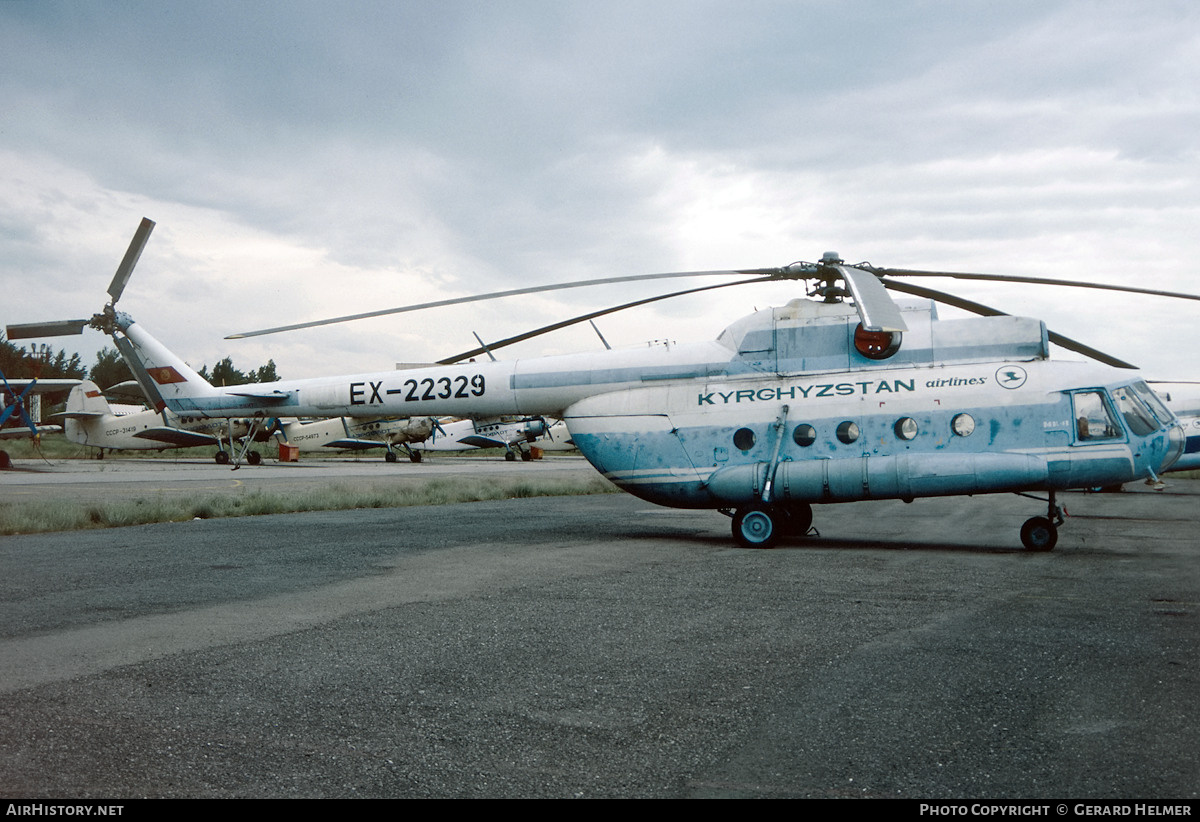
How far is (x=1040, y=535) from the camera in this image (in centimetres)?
1134

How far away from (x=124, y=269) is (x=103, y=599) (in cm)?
1259

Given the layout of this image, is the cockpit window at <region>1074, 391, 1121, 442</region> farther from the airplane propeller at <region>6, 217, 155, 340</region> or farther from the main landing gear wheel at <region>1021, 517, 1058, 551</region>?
the airplane propeller at <region>6, 217, 155, 340</region>

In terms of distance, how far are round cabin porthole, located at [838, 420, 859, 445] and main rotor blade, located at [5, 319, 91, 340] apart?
45.8ft

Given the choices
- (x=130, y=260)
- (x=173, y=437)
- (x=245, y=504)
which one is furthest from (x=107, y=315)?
(x=173, y=437)

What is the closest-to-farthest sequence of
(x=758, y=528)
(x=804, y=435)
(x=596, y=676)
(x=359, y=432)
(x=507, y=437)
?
1. (x=596, y=676)
2. (x=758, y=528)
3. (x=804, y=435)
4. (x=359, y=432)
5. (x=507, y=437)

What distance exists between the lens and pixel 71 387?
40.2 metres

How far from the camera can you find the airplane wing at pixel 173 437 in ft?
138

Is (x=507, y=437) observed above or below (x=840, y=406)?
below

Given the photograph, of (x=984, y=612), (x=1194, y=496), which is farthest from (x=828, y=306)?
(x=1194, y=496)

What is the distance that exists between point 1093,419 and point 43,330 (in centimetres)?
1728

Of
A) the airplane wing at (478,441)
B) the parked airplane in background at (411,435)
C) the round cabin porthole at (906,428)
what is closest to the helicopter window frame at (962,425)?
the round cabin porthole at (906,428)

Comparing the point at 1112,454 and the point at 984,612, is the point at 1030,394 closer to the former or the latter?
the point at 1112,454

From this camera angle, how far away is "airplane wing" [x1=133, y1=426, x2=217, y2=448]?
42.0 metres

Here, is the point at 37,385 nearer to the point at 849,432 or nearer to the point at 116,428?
the point at 116,428
